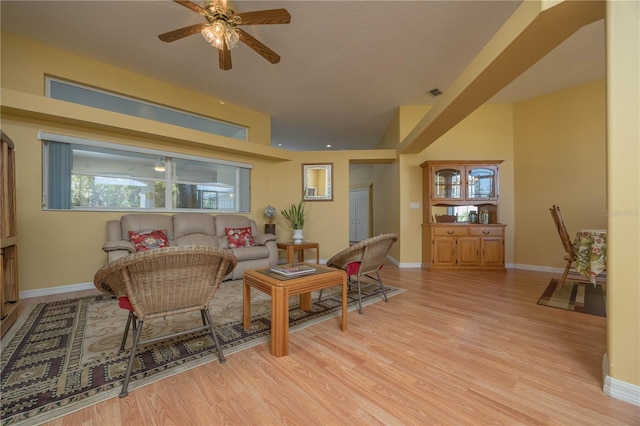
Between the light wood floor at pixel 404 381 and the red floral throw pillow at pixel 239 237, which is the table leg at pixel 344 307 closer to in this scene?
the light wood floor at pixel 404 381

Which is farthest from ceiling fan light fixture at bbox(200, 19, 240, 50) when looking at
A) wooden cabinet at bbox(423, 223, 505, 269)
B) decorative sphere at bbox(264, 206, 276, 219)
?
wooden cabinet at bbox(423, 223, 505, 269)

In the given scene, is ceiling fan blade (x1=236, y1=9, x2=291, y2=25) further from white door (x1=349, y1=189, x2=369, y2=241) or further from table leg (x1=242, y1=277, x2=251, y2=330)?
white door (x1=349, y1=189, x2=369, y2=241)

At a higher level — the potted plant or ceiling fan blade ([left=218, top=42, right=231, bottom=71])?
ceiling fan blade ([left=218, top=42, right=231, bottom=71])

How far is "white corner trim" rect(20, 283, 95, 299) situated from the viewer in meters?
2.93

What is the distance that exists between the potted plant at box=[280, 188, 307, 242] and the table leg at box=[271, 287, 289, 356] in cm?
299

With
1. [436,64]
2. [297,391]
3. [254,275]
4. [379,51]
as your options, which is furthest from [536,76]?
[297,391]

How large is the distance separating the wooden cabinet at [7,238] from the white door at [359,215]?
26.0 ft

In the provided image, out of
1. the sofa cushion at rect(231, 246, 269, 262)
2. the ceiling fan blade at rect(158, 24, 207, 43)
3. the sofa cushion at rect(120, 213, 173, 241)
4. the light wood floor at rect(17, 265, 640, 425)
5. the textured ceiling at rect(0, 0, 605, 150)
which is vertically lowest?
the light wood floor at rect(17, 265, 640, 425)

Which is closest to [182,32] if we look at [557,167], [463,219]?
[463,219]

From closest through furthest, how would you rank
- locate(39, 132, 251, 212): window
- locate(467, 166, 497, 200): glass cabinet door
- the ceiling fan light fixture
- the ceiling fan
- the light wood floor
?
the light wood floor < the ceiling fan < the ceiling fan light fixture < locate(39, 132, 251, 212): window < locate(467, 166, 497, 200): glass cabinet door

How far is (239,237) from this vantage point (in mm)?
4051

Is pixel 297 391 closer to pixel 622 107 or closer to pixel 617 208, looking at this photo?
pixel 617 208

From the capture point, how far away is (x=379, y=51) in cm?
314

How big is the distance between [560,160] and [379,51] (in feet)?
12.0
